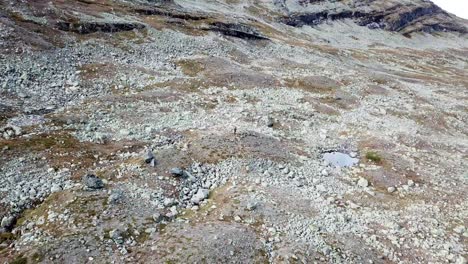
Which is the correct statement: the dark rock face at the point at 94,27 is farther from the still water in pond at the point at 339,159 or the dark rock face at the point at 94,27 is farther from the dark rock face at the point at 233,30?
the still water in pond at the point at 339,159

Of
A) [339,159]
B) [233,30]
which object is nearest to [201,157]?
[339,159]

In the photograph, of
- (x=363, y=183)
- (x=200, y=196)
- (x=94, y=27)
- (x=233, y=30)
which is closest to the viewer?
(x=200, y=196)

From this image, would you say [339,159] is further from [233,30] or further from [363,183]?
[233,30]

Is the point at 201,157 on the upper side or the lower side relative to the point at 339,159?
upper

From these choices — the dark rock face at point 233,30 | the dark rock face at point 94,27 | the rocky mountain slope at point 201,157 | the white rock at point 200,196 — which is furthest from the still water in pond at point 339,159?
the dark rock face at point 233,30

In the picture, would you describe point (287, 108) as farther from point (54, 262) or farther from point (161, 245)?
point (54, 262)

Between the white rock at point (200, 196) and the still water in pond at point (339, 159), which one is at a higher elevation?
the still water in pond at point (339, 159)

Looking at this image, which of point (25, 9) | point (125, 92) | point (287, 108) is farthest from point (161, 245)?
point (25, 9)
